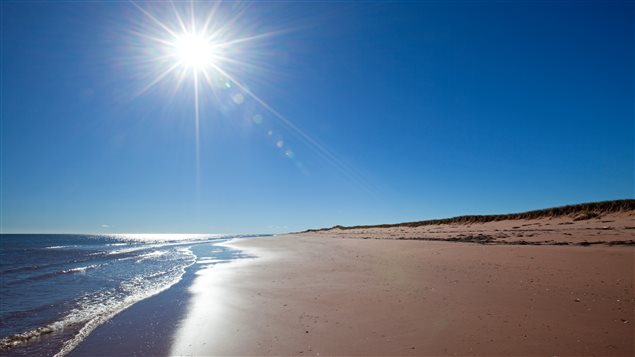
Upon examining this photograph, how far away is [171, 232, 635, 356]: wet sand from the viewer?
17.6 ft

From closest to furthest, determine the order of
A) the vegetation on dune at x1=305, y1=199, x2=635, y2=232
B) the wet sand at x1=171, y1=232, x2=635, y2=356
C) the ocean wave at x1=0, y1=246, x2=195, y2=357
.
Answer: the wet sand at x1=171, y1=232, x2=635, y2=356 < the ocean wave at x1=0, y1=246, x2=195, y2=357 < the vegetation on dune at x1=305, y1=199, x2=635, y2=232

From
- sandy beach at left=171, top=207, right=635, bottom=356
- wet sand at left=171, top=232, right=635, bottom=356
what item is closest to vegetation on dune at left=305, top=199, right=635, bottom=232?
sandy beach at left=171, top=207, right=635, bottom=356

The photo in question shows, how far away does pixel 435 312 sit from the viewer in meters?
6.98

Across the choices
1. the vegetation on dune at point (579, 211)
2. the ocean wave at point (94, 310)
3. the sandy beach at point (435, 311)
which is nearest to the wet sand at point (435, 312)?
the sandy beach at point (435, 311)

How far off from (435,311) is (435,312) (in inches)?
2.8

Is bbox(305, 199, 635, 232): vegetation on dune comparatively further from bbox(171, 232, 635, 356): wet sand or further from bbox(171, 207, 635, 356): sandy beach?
bbox(171, 232, 635, 356): wet sand

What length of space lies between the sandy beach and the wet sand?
0.02m

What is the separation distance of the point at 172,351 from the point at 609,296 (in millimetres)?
9918

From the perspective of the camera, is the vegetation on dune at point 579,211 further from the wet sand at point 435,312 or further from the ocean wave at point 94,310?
the ocean wave at point 94,310

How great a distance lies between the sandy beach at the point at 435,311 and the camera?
5.36m

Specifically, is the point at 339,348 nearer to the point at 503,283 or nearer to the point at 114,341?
the point at 114,341

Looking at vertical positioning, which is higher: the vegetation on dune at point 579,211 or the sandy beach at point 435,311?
the vegetation on dune at point 579,211

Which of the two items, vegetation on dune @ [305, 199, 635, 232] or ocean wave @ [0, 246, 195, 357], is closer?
ocean wave @ [0, 246, 195, 357]

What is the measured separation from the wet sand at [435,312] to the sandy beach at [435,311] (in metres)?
0.02
